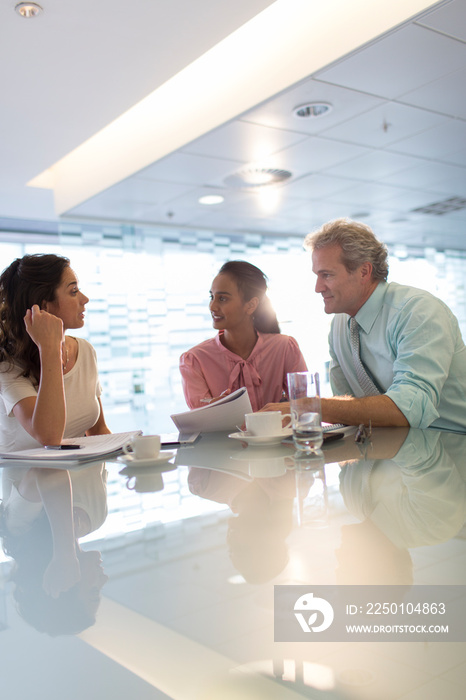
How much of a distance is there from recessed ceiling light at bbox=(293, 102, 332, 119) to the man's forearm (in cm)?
A: 241

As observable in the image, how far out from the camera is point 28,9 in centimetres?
279

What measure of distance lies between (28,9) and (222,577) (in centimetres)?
294

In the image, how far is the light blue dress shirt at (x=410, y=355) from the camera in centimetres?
176

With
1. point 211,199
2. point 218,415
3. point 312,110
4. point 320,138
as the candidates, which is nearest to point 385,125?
point 320,138

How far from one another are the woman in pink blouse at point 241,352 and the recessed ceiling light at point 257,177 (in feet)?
7.43

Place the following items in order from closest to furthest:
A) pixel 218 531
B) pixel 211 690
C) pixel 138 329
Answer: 1. pixel 211 690
2. pixel 218 531
3. pixel 138 329

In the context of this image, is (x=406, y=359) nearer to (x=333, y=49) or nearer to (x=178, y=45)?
(x=333, y=49)

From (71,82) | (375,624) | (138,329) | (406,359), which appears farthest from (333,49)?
(138,329)

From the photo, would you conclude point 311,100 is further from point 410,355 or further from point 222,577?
point 222,577

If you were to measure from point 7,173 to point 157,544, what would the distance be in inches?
193

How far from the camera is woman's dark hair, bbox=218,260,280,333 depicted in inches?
105

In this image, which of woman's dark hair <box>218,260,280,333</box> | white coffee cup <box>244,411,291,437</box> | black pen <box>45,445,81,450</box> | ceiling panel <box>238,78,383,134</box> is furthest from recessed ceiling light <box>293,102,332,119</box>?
black pen <box>45,445,81,450</box>

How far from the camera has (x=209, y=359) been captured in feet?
8.23

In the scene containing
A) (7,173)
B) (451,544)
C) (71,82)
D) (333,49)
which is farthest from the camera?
(7,173)
